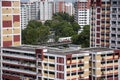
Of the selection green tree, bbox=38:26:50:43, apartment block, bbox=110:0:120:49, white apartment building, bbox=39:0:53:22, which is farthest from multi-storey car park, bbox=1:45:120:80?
white apartment building, bbox=39:0:53:22

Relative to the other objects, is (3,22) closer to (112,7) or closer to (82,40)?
(112,7)

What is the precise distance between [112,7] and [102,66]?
1230 centimetres

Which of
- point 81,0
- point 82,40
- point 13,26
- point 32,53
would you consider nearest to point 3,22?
point 13,26

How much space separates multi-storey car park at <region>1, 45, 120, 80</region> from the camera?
3216 cm

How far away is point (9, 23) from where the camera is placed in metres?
40.1

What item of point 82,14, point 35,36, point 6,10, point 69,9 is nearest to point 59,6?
point 69,9

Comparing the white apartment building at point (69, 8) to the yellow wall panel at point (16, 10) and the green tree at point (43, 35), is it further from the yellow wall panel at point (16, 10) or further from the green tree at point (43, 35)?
the yellow wall panel at point (16, 10)

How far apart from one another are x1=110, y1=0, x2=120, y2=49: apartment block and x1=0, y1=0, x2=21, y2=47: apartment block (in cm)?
1078

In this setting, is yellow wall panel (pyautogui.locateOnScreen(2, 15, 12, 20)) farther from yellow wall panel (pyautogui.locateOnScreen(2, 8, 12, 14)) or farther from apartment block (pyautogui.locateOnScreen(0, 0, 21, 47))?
yellow wall panel (pyautogui.locateOnScreen(2, 8, 12, 14))

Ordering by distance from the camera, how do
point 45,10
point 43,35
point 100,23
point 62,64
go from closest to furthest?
1. point 62,64
2. point 100,23
3. point 43,35
4. point 45,10

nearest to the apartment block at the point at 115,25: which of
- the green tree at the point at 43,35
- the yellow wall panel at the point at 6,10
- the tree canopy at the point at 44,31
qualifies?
the yellow wall panel at the point at 6,10

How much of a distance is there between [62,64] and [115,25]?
45.6 feet

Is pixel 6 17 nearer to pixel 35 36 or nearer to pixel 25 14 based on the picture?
pixel 35 36

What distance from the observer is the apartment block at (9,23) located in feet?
130
